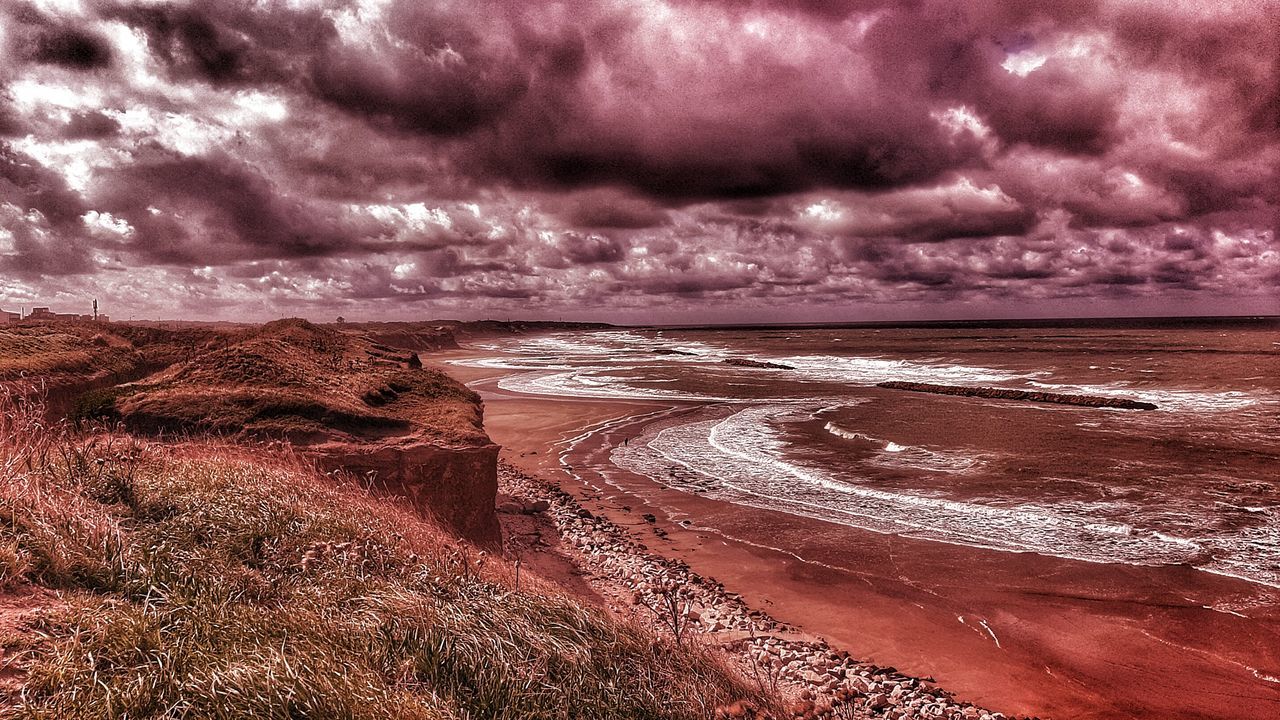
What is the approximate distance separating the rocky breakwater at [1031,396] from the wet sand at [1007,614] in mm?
22514

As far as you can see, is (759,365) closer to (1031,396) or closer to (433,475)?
(1031,396)

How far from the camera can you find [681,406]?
29.4 m

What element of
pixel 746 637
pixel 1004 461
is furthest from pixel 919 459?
pixel 746 637

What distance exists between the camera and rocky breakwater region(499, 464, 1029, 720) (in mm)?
6316

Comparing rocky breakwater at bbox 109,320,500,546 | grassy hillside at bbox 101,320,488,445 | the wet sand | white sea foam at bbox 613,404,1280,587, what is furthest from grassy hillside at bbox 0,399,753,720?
white sea foam at bbox 613,404,1280,587

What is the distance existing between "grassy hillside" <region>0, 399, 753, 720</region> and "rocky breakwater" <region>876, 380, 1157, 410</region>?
31.9 meters

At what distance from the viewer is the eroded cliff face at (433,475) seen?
8.42 m

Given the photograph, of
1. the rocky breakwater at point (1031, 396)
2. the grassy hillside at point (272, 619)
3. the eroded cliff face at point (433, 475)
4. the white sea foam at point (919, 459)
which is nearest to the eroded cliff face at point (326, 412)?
the eroded cliff face at point (433, 475)

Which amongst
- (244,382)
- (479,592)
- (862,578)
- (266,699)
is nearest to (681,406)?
(862,578)

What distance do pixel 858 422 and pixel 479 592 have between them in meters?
21.9

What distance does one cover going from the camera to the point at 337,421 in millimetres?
9148

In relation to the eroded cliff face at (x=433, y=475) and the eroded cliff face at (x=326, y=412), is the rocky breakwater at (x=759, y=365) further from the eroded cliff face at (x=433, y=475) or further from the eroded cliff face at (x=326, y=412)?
the eroded cliff face at (x=433, y=475)

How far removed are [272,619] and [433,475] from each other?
526 centimetres

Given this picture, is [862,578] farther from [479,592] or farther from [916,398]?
[916,398]
